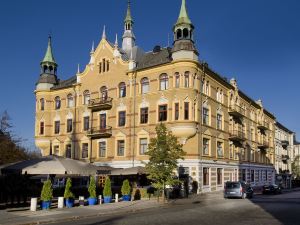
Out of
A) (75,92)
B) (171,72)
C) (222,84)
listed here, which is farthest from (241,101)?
(75,92)

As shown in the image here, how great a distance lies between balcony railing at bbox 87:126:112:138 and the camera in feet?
157

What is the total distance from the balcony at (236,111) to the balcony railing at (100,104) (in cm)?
1599

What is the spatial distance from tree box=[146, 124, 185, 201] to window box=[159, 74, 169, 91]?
38.0 feet

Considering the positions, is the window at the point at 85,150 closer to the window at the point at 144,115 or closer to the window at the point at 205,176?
the window at the point at 144,115

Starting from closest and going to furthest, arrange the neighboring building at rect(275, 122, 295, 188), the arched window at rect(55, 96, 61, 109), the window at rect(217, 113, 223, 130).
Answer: the window at rect(217, 113, 223, 130)
the arched window at rect(55, 96, 61, 109)
the neighboring building at rect(275, 122, 295, 188)

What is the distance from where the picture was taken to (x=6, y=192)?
87.3ft

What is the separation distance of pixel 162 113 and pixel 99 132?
29.5 ft

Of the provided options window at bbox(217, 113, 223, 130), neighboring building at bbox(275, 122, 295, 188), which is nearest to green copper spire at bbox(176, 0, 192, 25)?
window at bbox(217, 113, 223, 130)

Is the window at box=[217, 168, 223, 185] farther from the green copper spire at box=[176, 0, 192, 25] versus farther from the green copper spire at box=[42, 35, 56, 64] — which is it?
the green copper spire at box=[42, 35, 56, 64]

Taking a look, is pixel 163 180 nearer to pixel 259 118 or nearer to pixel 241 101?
pixel 241 101

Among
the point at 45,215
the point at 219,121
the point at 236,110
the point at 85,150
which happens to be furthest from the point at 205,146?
the point at 45,215

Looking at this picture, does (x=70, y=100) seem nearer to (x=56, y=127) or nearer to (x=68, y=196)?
(x=56, y=127)

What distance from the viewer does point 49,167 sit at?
2894cm

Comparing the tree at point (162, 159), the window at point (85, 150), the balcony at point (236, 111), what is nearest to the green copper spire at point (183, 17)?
the balcony at point (236, 111)
